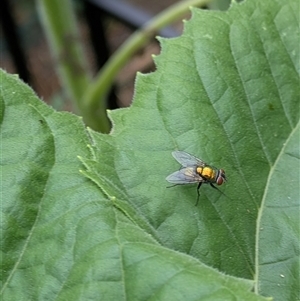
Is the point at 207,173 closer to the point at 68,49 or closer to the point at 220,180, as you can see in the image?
the point at 220,180

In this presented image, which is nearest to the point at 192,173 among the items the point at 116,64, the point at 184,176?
the point at 184,176

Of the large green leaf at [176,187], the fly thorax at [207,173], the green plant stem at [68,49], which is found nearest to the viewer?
the large green leaf at [176,187]

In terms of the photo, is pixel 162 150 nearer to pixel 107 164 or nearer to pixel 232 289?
pixel 107 164

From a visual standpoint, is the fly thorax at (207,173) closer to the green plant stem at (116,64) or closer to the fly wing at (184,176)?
the fly wing at (184,176)

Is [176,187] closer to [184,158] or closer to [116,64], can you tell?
[184,158]

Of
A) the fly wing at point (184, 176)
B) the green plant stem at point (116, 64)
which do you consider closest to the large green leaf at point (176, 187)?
the fly wing at point (184, 176)

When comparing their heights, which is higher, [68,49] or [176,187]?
[68,49]

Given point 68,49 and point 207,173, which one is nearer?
point 207,173

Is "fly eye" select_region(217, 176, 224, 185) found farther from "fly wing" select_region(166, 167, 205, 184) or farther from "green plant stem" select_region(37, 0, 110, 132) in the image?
"green plant stem" select_region(37, 0, 110, 132)
